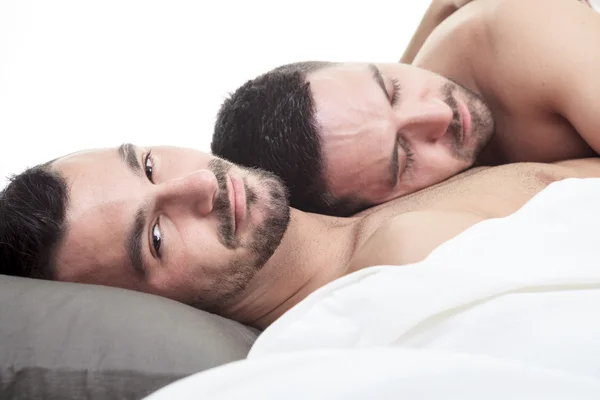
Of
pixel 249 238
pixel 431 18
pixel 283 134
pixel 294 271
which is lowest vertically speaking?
pixel 294 271

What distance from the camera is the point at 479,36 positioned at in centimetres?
138

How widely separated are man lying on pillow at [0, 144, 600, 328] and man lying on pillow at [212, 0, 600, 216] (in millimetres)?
159

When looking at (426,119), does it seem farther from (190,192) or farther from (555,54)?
(190,192)

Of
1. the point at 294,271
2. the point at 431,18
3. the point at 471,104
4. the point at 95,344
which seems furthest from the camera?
the point at 431,18

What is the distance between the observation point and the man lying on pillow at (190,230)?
3.17 feet

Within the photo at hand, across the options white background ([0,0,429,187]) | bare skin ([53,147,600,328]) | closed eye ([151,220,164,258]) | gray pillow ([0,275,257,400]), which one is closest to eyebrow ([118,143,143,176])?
bare skin ([53,147,600,328])

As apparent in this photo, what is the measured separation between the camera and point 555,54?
48.1 inches

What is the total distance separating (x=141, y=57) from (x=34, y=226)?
4.33 ft

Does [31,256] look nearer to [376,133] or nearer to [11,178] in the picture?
[11,178]

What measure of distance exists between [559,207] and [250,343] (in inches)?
18.3

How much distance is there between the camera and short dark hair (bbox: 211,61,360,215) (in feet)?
4.17

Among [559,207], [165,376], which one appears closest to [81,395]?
[165,376]

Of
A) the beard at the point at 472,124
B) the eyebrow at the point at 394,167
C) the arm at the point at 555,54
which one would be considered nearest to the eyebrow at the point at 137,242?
the eyebrow at the point at 394,167

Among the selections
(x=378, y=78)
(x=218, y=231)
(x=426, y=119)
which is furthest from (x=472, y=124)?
(x=218, y=231)
